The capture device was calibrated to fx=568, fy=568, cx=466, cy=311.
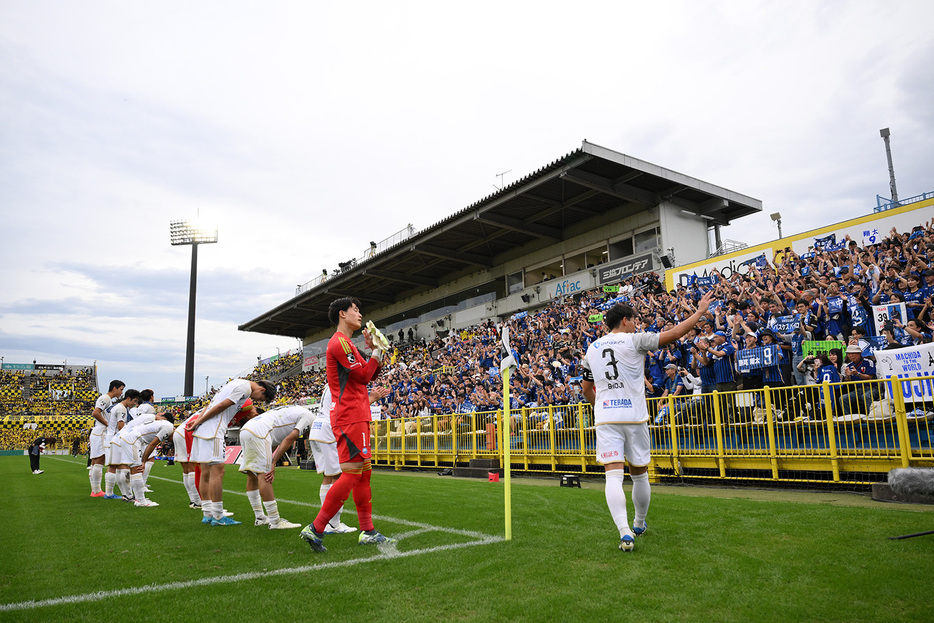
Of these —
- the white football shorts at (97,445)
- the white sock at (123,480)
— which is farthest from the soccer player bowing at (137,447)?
the white football shorts at (97,445)

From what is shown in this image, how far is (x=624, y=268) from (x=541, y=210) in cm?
553

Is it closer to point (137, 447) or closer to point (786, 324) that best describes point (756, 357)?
point (786, 324)

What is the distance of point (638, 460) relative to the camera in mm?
4969

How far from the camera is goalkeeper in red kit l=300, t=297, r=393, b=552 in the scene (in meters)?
5.09

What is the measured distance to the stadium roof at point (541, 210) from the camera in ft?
80.4

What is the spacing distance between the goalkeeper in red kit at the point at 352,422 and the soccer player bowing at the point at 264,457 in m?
1.69

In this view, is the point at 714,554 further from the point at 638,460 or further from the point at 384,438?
the point at 384,438

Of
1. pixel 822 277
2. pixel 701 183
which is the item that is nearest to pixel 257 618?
pixel 822 277

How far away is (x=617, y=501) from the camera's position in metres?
4.76

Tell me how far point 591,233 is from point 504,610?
88.8ft

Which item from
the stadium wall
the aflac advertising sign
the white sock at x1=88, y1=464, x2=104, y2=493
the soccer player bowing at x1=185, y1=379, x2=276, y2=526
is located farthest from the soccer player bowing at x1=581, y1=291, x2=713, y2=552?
the aflac advertising sign

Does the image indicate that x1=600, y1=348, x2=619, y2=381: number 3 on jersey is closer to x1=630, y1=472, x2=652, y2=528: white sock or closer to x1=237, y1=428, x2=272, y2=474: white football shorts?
x1=630, y1=472, x2=652, y2=528: white sock

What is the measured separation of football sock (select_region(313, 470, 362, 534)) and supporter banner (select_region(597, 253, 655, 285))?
22.0 meters

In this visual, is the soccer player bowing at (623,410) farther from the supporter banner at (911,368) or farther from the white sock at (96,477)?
the white sock at (96,477)
